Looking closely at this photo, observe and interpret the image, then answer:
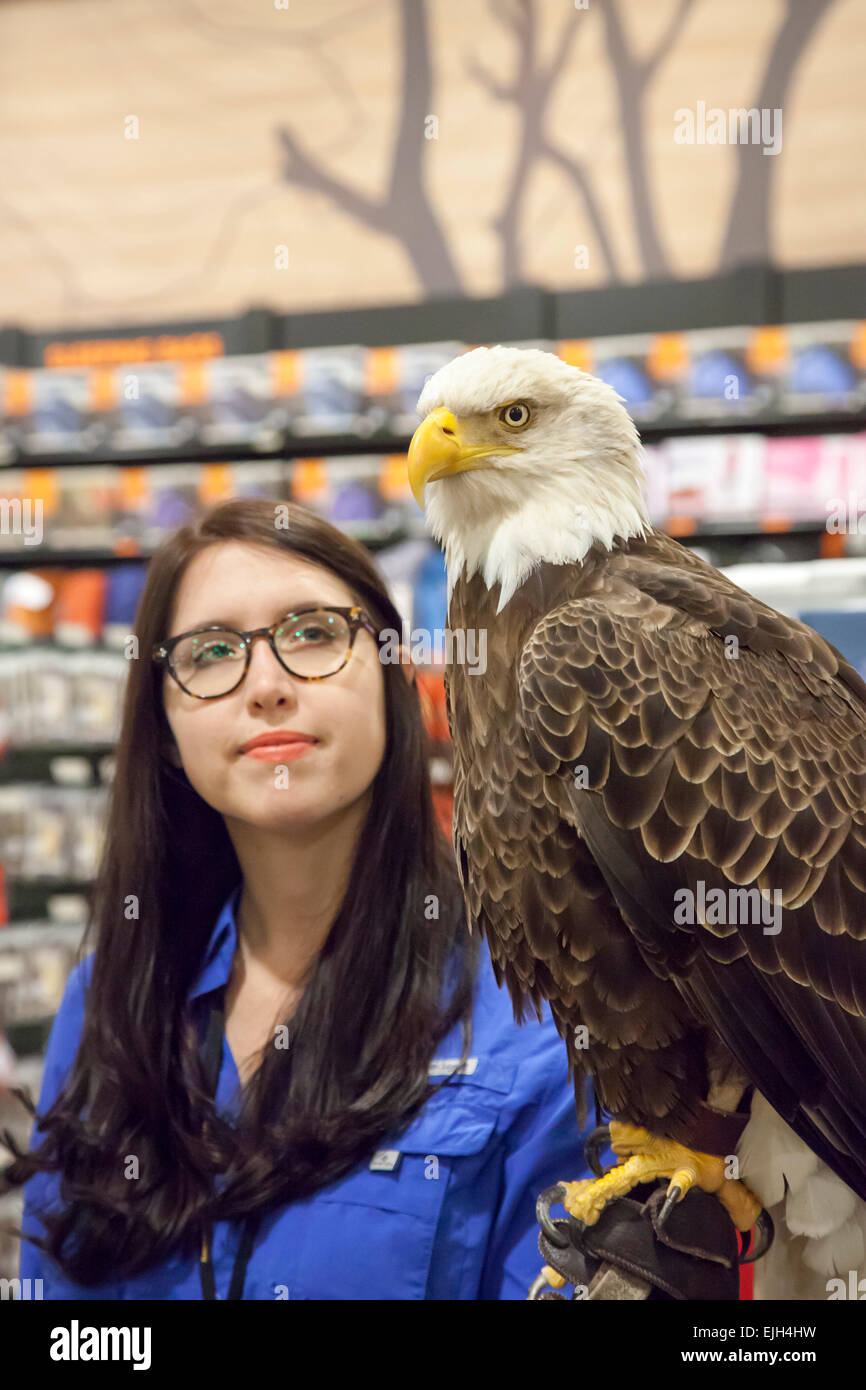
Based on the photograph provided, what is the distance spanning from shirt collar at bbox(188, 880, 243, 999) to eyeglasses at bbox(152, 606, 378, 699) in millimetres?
288

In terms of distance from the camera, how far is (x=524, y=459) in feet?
3.15

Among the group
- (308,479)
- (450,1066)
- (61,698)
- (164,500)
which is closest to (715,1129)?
(450,1066)

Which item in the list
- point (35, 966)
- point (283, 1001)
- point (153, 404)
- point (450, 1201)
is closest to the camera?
point (450, 1201)

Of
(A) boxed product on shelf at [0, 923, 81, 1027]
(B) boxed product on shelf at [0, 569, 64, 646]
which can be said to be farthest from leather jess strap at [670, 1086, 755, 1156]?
(B) boxed product on shelf at [0, 569, 64, 646]

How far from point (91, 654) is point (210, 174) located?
1.59 metres

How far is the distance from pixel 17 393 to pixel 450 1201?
8.81ft

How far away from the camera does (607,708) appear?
93 cm

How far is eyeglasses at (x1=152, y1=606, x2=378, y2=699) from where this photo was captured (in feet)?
4.00

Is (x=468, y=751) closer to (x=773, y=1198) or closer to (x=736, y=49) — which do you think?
(x=773, y=1198)

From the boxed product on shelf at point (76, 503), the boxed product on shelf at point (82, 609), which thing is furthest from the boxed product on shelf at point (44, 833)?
the boxed product on shelf at point (76, 503)

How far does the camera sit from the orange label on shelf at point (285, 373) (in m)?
2.95

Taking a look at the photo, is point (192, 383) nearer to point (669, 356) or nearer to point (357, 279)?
point (357, 279)

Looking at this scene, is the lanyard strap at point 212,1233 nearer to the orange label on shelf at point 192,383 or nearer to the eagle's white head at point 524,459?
the eagle's white head at point 524,459
